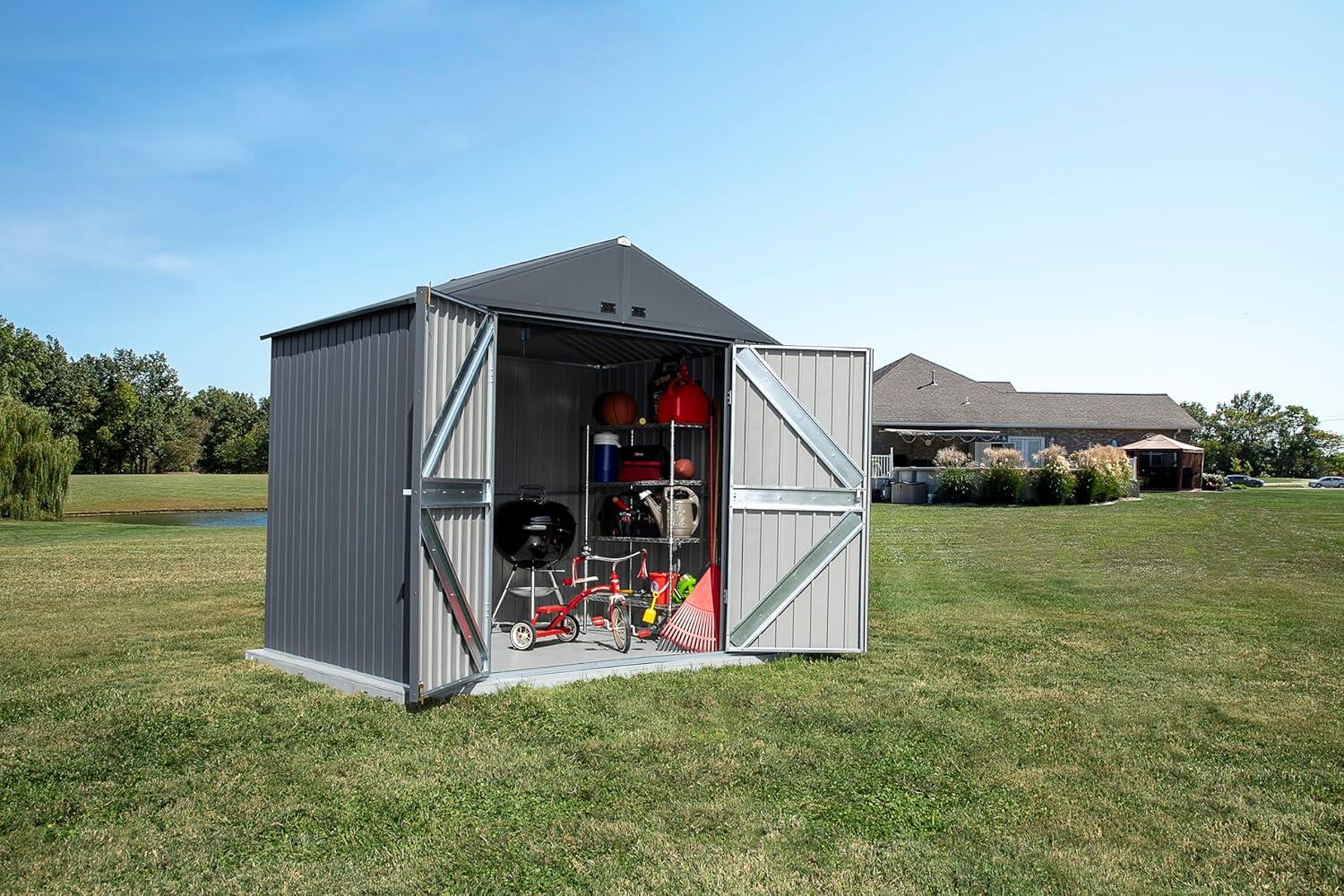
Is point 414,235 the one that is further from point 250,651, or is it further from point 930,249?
point 930,249

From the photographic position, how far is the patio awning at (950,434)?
117ft

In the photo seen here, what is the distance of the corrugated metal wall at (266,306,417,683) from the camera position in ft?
20.4

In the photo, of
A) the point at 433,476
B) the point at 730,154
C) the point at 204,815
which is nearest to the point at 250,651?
the point at 433,476

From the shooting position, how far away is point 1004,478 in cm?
2709

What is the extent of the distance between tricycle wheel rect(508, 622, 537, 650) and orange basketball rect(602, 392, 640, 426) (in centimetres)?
222

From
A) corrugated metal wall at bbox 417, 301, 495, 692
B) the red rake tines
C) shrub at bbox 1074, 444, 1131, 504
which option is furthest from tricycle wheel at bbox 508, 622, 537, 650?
shrub at bbox 1074, 444, 1131, 504

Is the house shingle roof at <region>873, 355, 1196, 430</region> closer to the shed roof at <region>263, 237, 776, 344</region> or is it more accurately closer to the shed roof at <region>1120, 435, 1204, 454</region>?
the shed roof at <region>1120, 435, 1204, 454</region>

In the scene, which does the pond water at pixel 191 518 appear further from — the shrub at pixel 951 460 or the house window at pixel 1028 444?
the house window at pixel 1028 444

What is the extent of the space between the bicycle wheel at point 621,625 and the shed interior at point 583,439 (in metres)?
0.22

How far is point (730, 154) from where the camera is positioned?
11.0 metres

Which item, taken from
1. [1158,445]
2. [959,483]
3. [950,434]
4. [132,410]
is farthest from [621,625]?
[132,410]

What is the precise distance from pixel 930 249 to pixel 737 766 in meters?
9.43

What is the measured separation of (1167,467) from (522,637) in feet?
131

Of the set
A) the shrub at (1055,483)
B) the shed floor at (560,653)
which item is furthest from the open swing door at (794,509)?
the shrub at (1055,483)
